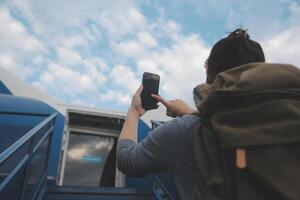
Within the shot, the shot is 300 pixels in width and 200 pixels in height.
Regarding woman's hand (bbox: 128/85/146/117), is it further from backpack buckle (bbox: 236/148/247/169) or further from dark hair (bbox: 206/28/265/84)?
backpack buckle (bbox: 236/148/247/169)

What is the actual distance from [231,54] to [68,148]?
5919 millimetres

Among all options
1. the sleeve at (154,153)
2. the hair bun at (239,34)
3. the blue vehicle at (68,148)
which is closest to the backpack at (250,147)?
the sleeve at (154,153)

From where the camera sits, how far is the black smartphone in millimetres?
1592

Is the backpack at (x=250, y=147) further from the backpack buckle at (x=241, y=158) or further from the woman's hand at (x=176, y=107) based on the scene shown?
the woman's hand at (x=176, y=107)

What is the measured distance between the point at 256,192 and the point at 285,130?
0.17 metres

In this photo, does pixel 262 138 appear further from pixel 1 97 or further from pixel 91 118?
pixel 91 118

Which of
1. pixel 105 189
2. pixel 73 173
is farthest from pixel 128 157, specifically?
pixel 73 173

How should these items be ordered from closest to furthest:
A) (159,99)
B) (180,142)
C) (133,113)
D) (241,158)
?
(241,158)
(180,142)
(133,113)
(159,99)

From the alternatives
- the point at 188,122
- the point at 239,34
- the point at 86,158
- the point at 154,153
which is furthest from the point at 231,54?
the point at 86,158

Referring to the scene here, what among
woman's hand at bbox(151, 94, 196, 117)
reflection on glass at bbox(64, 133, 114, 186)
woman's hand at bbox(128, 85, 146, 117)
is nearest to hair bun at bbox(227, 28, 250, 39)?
woman's hand at bbox(151, 94, 196, 117)

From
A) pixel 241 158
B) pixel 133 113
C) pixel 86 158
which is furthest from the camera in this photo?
pixel 86 158

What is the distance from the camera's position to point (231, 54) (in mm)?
1264

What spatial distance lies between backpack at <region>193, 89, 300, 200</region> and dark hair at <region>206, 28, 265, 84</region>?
0.28 m

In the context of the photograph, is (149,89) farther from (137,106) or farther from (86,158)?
(86,158)
